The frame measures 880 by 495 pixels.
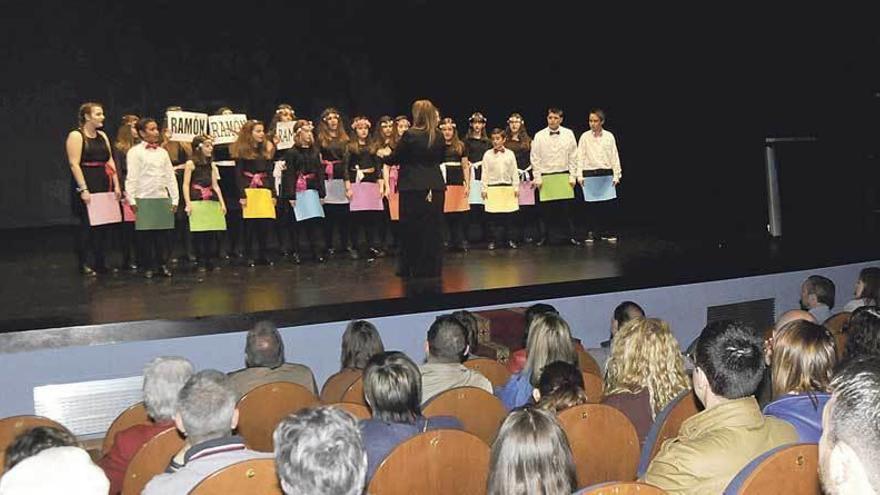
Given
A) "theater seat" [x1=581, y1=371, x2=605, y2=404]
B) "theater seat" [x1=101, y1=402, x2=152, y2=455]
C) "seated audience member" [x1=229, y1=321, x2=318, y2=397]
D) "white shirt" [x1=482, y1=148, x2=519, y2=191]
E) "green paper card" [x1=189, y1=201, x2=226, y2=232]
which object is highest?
"white shirt" [x1=482, y1=148, x2=519, y2=191]

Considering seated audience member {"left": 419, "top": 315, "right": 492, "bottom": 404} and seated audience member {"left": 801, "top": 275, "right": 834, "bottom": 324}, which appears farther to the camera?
seated audience member {"left": 801, "top": 275, "right": 834, "bottom": 324}

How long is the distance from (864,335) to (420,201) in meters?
4.16

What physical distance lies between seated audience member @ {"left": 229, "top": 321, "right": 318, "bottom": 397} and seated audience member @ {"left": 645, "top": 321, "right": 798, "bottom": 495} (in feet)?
7.15

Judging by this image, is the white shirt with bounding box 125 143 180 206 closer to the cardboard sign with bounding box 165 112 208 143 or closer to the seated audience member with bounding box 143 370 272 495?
the cardboard sign with bounding box 165 112 208 143

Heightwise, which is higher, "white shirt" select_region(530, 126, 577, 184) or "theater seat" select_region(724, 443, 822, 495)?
"white shirt" select_region(530, 126, 577, 184)

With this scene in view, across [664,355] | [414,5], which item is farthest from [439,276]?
[414,5]

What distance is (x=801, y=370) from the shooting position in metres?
3.33

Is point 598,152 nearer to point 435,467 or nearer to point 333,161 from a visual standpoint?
point 333,161

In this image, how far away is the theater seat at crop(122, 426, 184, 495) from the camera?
3.10 meters

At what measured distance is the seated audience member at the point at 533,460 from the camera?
239 cm

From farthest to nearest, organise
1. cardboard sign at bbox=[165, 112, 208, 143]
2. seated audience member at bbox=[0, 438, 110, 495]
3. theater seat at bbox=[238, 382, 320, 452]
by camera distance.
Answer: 1. cardboard sign at bbox=[165, 112, 208, 143]
2. theater seat at bbox=[238, 382, 320, 452]
3. seated audience member at bbox=[0, 438, 110, 495]

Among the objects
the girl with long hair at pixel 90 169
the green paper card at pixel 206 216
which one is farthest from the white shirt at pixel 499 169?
the girl with long hair at pixel 90 169

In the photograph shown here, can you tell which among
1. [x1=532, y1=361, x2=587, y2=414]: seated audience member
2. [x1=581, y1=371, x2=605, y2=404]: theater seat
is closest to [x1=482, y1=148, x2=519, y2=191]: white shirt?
[x1=581, y1=371, x2=605, y2=404]: theater seat

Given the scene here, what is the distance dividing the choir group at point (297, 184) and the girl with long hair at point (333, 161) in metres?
0.01
